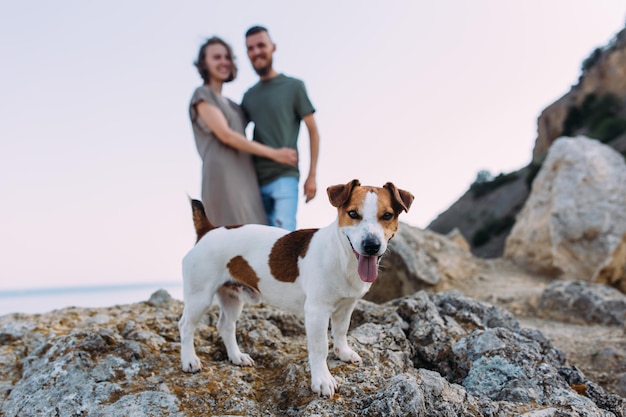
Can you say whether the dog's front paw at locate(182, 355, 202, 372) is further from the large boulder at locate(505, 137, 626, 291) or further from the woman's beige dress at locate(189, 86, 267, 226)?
the large boulder at locate(505, 137, 626, 291)

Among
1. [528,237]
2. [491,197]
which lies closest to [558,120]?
[491,197]

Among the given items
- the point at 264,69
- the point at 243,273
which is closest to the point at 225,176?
the point at 264,69

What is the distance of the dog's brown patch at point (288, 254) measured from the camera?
357 cm

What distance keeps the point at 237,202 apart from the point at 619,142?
32102 mm

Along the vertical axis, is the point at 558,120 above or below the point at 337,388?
above

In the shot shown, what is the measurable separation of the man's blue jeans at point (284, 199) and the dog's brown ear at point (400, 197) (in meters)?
2.04

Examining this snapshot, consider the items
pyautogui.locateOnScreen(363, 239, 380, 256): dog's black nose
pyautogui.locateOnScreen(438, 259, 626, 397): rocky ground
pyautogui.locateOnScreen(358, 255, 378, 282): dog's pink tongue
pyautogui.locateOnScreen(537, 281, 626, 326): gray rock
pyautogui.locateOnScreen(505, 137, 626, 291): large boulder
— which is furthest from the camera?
pyautogui.locateOnScreen(505, 137, 626, 291): large boulder

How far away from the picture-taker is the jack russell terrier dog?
308cm

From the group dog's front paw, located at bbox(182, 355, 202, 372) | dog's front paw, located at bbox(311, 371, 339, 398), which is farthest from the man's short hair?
dog's front paw, located at bbox(311, 371, 339, 398)

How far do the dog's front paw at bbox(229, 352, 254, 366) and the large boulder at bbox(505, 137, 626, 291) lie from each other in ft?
30.6

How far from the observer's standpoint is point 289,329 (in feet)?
15.9

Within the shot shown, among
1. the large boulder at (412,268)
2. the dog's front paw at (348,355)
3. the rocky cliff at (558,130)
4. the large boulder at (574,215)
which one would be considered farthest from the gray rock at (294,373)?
the rocky cliff at (558,130)

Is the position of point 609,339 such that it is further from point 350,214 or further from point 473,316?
point 350,214

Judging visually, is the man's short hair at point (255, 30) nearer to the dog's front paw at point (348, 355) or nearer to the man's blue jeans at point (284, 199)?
the man's blue jeans at point (284, 199)
